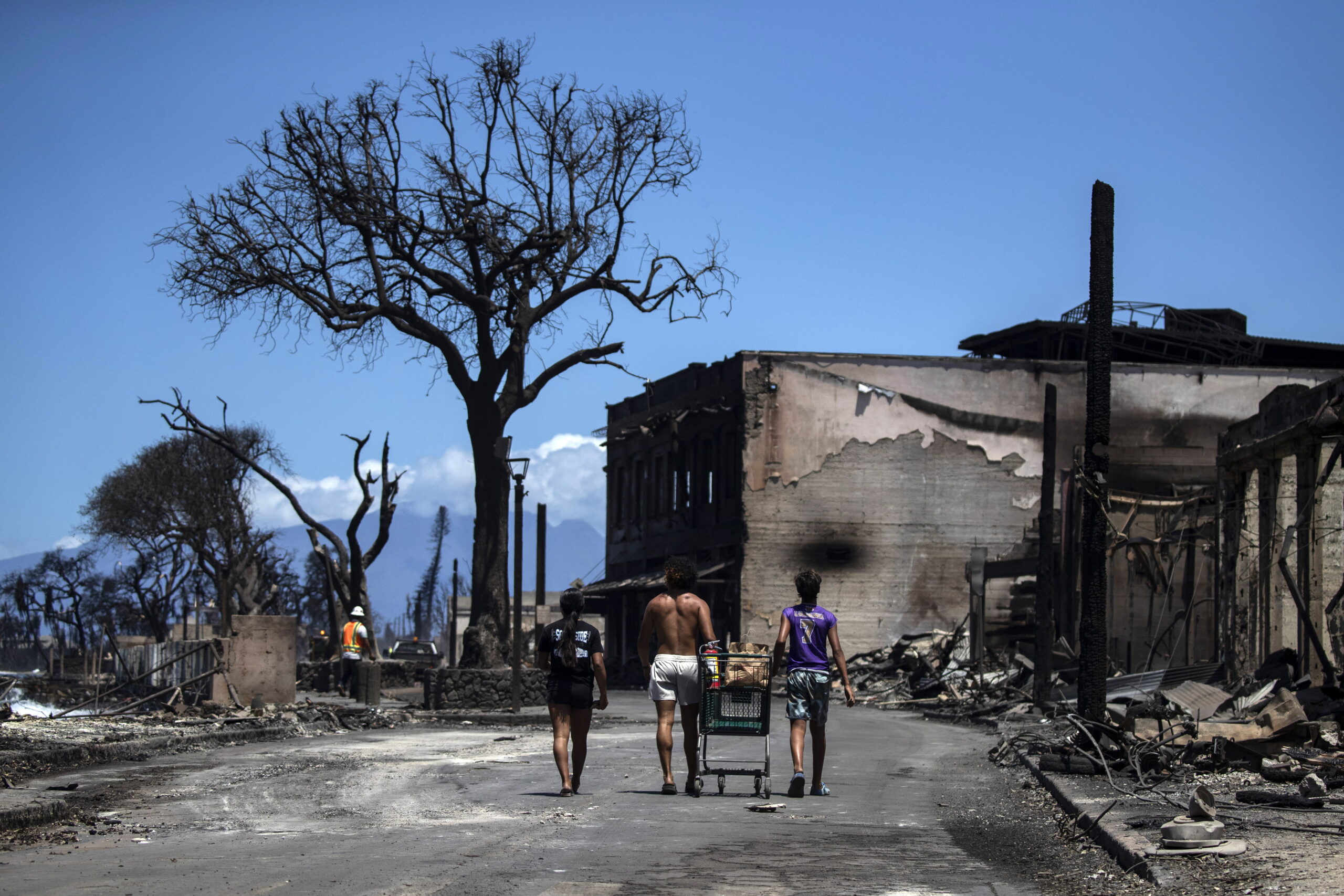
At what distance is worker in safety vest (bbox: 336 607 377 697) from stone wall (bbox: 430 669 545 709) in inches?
91.2

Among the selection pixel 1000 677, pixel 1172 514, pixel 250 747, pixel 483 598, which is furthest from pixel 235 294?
pixel 1172 514

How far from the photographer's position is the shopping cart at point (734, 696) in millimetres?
11031

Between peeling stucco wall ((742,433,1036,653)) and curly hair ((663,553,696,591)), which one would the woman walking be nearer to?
curly hair ((663,553,696,591))

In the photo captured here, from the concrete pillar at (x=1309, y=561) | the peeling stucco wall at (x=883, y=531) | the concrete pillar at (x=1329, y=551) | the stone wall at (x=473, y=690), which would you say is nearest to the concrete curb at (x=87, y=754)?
the stone wall at (x=473, y=690)

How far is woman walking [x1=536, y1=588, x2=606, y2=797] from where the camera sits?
434 inches

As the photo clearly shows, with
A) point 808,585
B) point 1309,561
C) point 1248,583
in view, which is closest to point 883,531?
point 1248,583

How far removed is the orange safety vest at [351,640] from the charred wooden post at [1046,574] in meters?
12.1

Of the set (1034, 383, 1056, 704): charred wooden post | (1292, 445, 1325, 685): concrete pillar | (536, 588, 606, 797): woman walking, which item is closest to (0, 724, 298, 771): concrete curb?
(536, 588, 606, 797): woman walking

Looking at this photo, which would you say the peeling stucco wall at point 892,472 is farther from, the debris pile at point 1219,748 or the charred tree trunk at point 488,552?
the debris pile at point 1219,748

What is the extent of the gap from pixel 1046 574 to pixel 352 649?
12.4m

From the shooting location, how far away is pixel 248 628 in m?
21.3

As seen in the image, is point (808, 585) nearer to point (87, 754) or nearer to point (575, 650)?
point (575, 650)

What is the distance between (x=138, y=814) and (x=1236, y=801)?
7267mm

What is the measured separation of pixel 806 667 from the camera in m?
11.1
